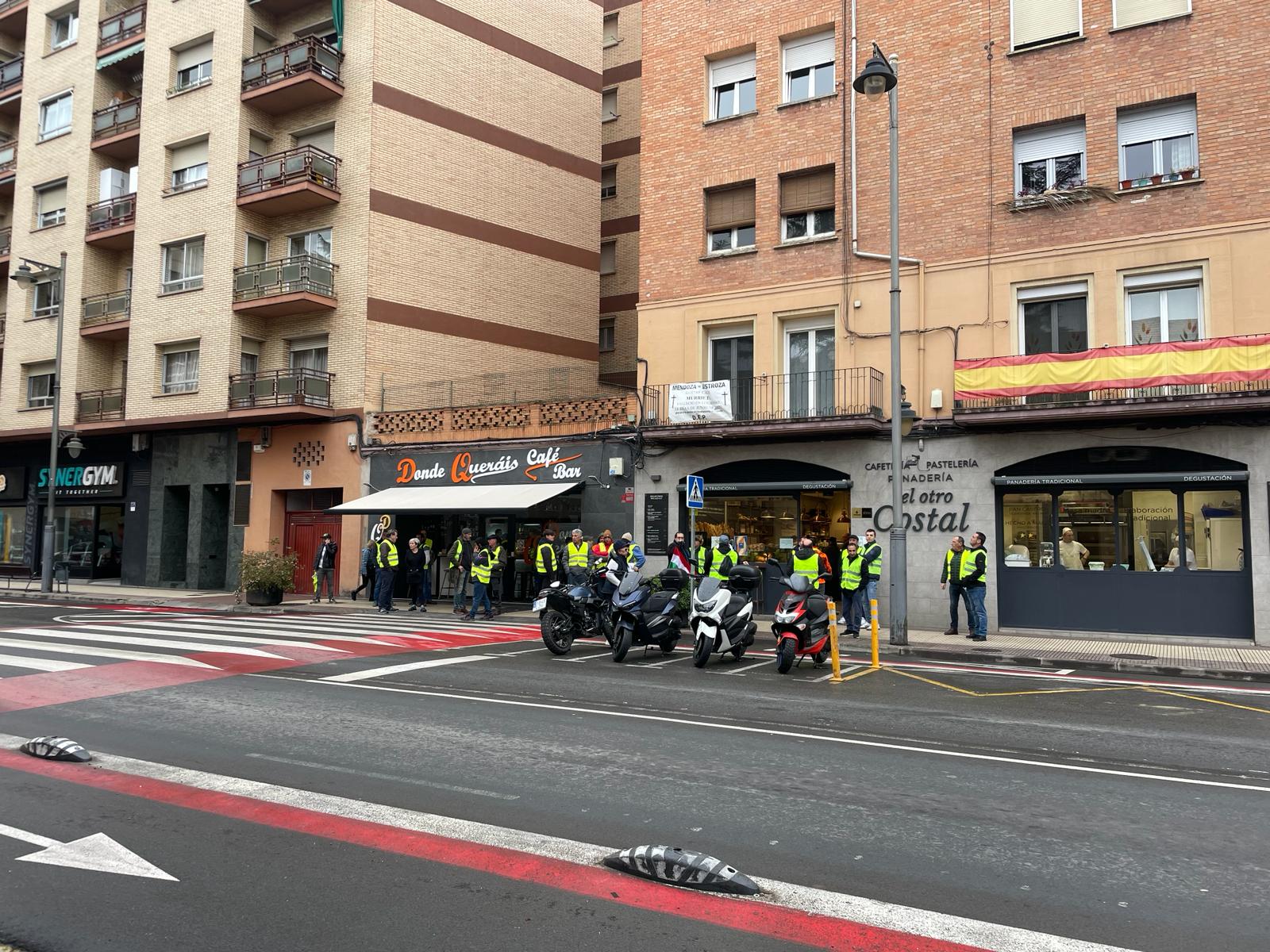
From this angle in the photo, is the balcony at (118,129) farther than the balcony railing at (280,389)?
Yes

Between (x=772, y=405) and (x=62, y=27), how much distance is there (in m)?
29.6

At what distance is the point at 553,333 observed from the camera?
27.8 meters

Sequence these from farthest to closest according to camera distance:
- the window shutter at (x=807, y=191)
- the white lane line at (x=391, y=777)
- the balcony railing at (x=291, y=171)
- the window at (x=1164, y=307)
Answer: the balcony railing at (x=291, y=171) < the window shutter at (x=807, y=191) < the window at (x=1164, y=307) < the white lane line at (x=391, y=777)

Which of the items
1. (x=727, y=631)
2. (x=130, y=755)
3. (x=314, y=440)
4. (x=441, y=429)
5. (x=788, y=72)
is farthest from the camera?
(x=314, y=440)

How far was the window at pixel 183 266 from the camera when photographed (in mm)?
26297

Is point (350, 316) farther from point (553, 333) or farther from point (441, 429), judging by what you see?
point (553, 333)

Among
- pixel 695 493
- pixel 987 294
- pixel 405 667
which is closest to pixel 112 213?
pixel 695 493

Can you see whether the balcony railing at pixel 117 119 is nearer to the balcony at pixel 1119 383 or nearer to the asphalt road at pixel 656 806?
the asphalt road at pixel 656 806

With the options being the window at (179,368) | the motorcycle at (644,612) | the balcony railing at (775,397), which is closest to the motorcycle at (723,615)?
the motorcycle at (644,612)

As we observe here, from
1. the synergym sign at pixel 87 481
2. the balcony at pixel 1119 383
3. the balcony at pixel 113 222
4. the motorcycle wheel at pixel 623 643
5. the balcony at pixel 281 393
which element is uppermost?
the balcony at pixel 113 222

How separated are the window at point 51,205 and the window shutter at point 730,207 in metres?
22.5

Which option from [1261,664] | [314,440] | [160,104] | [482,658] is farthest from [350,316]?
[1261,664]

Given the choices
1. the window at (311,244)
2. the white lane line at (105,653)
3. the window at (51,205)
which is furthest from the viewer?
the window at (51,205)

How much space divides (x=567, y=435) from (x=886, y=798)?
1584 centimetres
